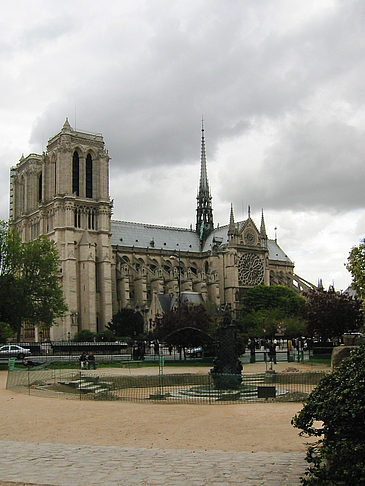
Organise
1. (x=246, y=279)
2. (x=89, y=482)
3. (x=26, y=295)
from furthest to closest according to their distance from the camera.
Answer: (x=246, y=279), (x=26, y=295), (x=89, y=482)

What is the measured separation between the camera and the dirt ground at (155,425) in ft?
39.7

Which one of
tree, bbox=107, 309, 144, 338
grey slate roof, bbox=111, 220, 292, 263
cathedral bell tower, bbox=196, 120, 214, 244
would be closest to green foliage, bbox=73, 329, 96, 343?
tree, bbox=107, 309, 144, 338

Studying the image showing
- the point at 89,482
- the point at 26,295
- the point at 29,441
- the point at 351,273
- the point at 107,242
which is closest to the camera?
the point at 89,482

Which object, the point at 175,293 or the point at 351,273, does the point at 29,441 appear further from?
the point at 175,293

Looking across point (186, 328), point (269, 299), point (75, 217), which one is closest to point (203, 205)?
point (269, 299)

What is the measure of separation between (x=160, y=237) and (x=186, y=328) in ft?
215

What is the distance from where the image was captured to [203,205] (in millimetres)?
123375

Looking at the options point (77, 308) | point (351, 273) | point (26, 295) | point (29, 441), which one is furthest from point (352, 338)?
point (77, 308)

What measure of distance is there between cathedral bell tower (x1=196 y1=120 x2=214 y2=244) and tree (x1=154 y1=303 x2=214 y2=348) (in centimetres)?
7030

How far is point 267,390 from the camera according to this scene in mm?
20406

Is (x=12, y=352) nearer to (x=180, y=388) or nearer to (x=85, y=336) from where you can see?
(x=85, y=336)

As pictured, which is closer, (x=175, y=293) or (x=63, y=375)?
(x=63, y=375)

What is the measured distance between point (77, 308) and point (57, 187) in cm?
1852

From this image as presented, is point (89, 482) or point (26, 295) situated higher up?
point (26, 295)
